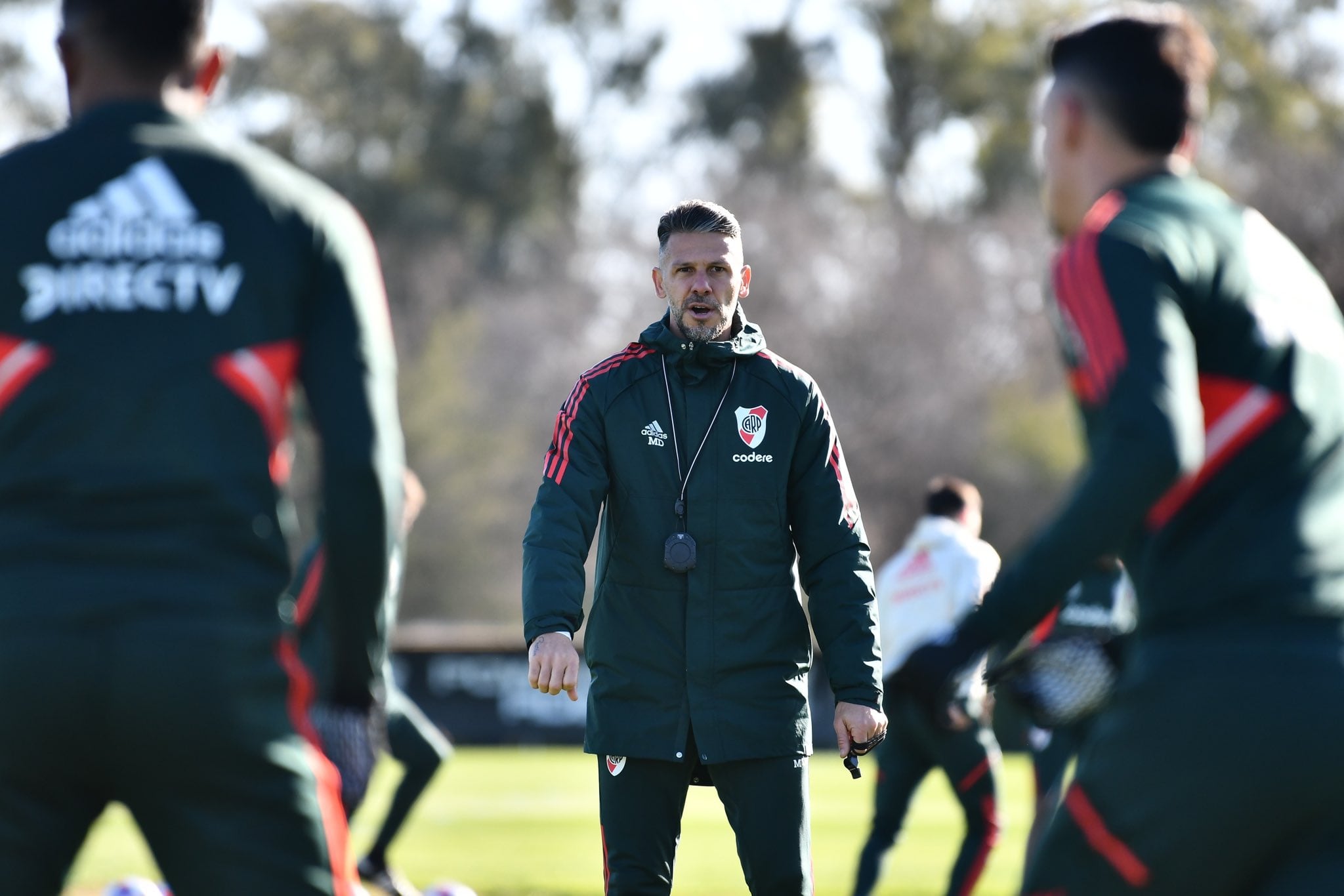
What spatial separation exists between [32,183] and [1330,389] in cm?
238

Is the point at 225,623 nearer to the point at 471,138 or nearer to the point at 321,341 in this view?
the point at 321,341

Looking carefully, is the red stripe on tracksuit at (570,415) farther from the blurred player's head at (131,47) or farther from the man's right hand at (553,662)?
the blurred player's head at (131,47)

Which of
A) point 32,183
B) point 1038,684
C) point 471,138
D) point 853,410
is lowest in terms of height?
point 853,410

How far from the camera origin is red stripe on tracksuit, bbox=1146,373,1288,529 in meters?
3.17

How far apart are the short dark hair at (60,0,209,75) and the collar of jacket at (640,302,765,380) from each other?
2343mm

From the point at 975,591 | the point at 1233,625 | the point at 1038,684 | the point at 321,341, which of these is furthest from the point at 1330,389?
the point at 975,591

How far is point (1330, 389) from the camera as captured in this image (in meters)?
3.26

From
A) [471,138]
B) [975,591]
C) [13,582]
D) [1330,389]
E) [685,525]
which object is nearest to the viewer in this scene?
[13,582]

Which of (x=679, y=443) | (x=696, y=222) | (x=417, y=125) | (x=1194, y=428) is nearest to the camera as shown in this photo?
(x=1194, y=428)

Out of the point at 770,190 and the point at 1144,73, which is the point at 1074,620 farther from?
the point at 770,190

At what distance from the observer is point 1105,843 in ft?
10.3

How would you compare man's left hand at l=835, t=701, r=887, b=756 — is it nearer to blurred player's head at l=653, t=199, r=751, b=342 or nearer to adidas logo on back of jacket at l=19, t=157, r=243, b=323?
blurred player's head at l=653, t=199, r=751, b=342

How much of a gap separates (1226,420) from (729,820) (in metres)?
2.57

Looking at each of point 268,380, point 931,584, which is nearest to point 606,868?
point 268,380
